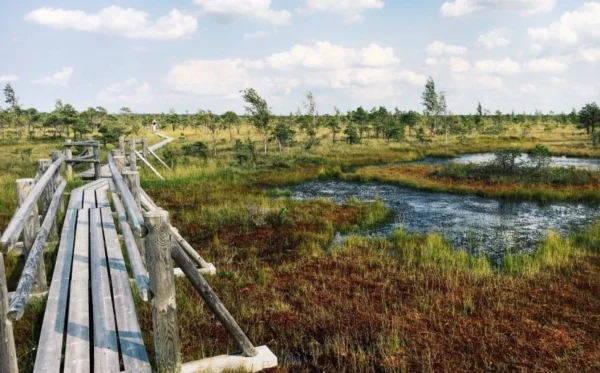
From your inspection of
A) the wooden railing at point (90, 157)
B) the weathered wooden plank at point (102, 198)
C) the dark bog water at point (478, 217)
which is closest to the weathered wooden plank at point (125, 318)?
the weathered wooden plank at point (102, 198)

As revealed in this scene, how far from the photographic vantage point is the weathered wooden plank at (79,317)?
443 centimetres

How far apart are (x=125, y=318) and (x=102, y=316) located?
29 centimetres

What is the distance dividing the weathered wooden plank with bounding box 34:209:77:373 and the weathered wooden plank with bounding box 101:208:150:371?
582 mm

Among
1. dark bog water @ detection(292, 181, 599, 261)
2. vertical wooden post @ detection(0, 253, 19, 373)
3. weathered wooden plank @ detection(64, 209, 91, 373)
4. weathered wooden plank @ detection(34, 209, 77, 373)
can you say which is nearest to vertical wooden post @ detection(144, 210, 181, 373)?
weathered wooden plank @ detection(64, 209, 91, 373)

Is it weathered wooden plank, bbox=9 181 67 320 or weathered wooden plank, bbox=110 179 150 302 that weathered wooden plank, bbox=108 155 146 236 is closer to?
weathered wooden plank, bbox=110 179 150 302

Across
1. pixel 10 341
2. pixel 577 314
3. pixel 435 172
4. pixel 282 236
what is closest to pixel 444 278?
pixel 577 314

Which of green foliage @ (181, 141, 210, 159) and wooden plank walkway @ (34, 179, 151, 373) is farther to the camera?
green foliage @ (181, 141, 210, 159)

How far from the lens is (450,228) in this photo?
48.9ft

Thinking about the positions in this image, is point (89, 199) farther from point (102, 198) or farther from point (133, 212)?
point (133, 212)

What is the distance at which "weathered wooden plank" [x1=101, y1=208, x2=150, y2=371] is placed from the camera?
4457mm

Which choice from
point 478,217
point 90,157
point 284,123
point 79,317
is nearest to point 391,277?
point 79,317

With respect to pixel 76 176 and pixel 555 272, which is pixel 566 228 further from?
pixel 76 176

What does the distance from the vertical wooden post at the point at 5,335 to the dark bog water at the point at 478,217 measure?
1059cm

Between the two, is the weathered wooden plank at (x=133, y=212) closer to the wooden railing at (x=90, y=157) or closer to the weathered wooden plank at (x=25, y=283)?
the weathered wooden plank at (x=25, y=283)
